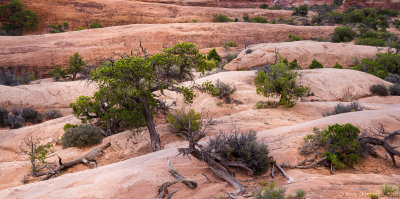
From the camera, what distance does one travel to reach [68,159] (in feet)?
31.2

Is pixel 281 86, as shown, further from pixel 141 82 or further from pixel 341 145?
pixel 141 82

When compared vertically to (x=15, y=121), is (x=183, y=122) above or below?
above

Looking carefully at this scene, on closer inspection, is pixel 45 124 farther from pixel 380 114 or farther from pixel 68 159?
pixel 380 114

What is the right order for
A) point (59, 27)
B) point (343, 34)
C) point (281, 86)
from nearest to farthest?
point (281, 86) < point (343, 34) < point (59, 27)

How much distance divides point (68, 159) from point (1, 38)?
1978 cm

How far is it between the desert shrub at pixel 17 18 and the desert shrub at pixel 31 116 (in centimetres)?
2066

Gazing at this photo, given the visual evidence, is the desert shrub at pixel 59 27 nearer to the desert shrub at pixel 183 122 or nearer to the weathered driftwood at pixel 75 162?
the weathered driftwood at pixel 75 162

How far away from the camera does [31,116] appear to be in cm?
1397

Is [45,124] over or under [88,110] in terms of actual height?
under

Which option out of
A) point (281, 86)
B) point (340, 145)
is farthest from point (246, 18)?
point (340, 145)

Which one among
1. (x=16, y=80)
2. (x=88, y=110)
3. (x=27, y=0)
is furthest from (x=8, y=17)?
(x=88, y=110)

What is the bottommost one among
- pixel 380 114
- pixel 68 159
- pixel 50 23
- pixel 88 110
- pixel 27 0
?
pixel 68 159

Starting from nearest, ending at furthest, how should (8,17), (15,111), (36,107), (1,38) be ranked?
1. (15,111)
2. (36,107)
3. (1,38)
4. (8,17)

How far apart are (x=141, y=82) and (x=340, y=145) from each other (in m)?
6.13
